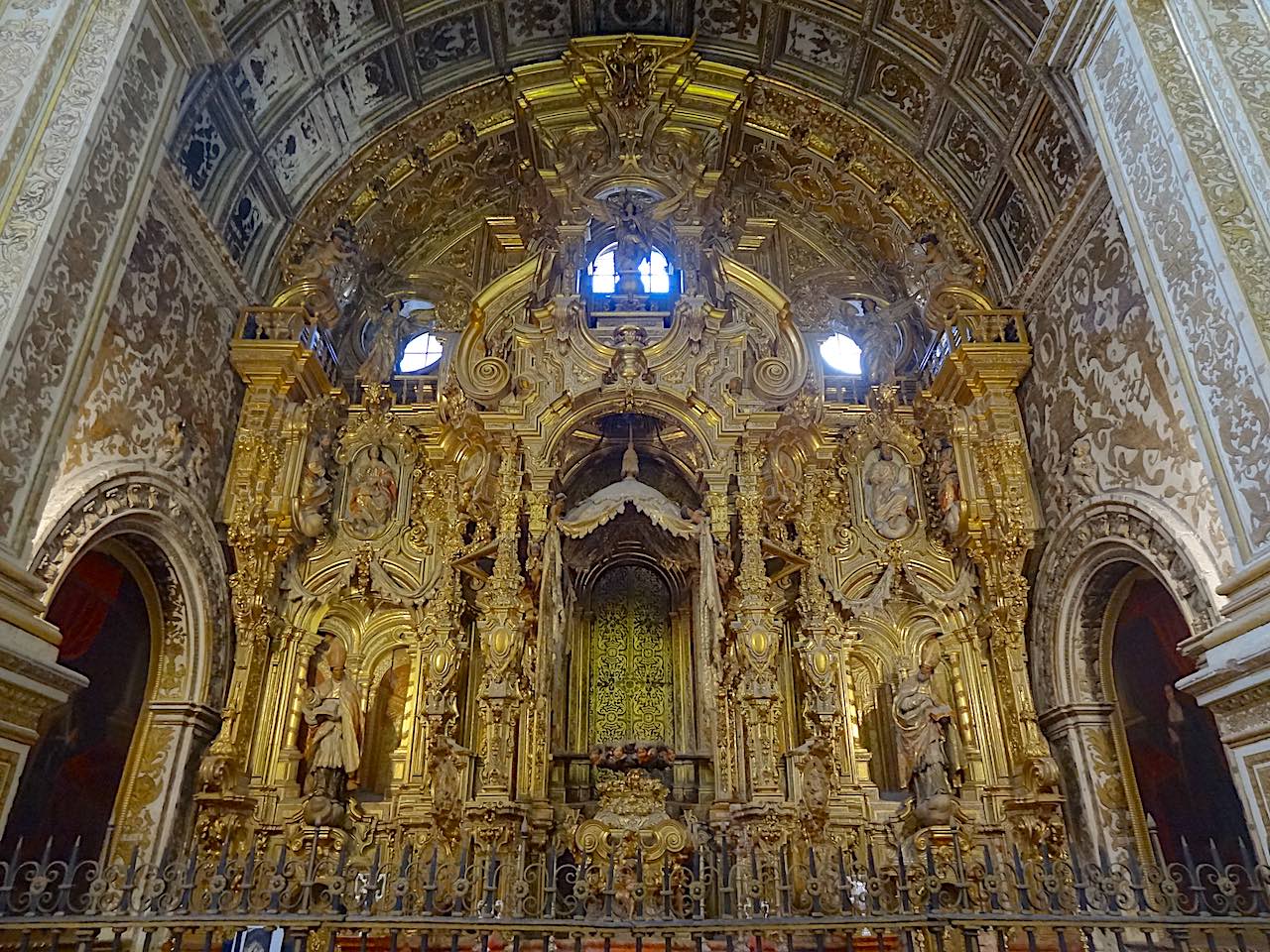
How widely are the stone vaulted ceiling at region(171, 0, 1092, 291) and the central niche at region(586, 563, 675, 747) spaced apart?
22.5 ft

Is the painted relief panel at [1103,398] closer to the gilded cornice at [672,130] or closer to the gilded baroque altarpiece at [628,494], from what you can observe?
Result: the gilded baroque altarpiece at [628,494]

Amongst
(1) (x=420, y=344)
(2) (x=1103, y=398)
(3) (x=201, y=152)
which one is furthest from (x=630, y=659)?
(3) (x=201, y=152)

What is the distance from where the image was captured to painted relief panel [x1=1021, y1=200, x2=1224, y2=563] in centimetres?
824

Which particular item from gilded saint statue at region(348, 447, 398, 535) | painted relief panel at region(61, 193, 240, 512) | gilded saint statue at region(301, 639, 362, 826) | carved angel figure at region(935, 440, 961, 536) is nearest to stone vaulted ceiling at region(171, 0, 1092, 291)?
painted relief panel at region(61, 193, 240, 512)

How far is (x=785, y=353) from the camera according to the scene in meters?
12.9

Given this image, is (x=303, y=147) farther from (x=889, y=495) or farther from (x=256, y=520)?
(x=889, y=495)

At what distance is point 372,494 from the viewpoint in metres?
12.1

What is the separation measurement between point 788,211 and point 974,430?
5618 mm

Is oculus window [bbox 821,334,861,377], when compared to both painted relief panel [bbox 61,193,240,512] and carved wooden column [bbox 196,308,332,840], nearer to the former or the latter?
carved wooden column [bbox 196,308,332,840]

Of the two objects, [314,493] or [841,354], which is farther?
[841,354]

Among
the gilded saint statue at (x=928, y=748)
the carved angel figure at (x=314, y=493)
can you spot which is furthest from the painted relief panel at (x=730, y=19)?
the gilded saint statue at (x=928, y=748)

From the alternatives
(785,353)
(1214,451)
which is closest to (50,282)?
(1214,451)

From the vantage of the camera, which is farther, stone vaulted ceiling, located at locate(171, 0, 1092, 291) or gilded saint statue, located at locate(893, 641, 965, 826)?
stone vaulted ceiling, located at locate(171, 0, 1092, 291)

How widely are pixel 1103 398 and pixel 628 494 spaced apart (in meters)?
5.81
